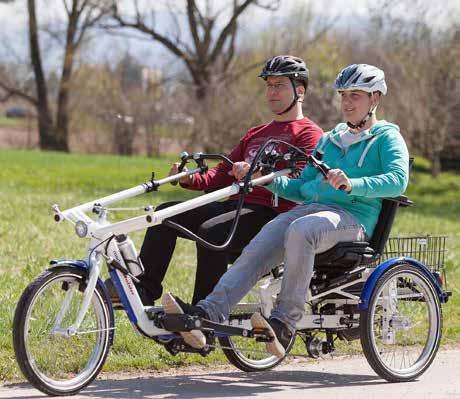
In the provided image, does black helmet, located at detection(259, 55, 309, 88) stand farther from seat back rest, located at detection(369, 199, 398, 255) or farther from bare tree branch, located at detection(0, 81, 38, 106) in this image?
bare tree branch, located at detection(0, 81, 38, 106)

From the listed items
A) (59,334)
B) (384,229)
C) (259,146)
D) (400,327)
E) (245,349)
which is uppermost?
(259,146)

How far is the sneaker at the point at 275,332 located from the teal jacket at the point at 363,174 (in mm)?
709

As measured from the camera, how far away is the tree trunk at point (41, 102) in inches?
1784

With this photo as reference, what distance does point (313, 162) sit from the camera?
6109 millimetres

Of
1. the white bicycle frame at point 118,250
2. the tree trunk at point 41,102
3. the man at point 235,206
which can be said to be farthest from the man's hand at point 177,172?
the tree trunk at point 41,102

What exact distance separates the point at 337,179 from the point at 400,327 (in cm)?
101

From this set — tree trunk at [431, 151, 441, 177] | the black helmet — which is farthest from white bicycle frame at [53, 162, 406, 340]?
tree trunk at [431, 151, 441, 177]

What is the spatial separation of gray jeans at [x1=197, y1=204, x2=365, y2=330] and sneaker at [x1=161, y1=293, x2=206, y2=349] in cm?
9

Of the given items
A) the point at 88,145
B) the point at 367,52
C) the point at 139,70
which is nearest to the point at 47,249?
the point at 367,52

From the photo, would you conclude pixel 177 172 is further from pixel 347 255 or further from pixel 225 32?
pixel 225 32

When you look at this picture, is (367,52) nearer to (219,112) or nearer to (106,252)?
(219,112)

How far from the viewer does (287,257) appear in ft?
20.1

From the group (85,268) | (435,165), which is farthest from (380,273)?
(435,165)

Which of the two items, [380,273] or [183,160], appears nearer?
[380,273]
